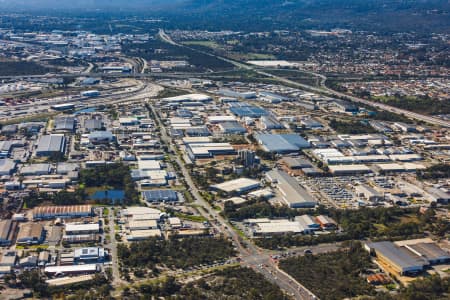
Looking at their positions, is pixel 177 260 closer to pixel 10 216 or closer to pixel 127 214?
pixel 127 214

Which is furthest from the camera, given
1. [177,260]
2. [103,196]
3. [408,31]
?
[408,31]

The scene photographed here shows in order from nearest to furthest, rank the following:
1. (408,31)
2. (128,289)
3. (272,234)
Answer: (128,289) < (272,234) < (408,31)

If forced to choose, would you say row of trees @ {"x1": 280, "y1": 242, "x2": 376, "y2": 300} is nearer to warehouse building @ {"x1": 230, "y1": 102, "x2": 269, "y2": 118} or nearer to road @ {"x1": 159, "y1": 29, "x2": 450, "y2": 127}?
warehouse building @ {"x1": 230, "y1": 102, "x2": 269, "y2": 118}

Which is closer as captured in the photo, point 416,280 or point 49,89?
point 416,280

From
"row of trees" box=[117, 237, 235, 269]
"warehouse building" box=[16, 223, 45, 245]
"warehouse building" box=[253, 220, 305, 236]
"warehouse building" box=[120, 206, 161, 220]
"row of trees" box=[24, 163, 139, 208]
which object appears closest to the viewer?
"row of trees" box=[117, 237, 235, 269]

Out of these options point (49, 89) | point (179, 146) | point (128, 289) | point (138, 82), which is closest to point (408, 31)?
point (138, 82)

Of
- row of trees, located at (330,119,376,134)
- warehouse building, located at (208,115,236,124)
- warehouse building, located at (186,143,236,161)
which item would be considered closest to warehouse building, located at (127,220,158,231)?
warehouse building, located at (186,143,236,161)

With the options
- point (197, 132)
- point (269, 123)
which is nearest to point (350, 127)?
point (269, 123)

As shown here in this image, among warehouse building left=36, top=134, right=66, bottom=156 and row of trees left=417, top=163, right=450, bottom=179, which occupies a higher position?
warehouse building left=36, top=134, right=66, bottom=156
